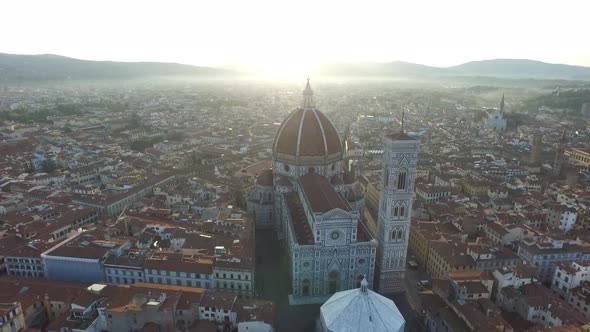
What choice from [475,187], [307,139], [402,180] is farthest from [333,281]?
[475,187]

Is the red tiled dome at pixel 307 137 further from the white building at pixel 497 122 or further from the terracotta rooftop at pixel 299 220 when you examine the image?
the white building at pixel 497 122

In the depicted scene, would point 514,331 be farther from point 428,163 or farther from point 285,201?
point 428,163

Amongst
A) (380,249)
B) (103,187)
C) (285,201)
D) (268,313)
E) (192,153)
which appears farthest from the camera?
(192,153)

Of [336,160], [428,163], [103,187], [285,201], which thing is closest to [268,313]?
[285,201]

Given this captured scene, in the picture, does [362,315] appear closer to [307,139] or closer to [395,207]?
[395,207]

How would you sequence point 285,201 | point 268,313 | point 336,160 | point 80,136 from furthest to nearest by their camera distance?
point 80,136 → point 336,160 → point 285,201 → point 268,313

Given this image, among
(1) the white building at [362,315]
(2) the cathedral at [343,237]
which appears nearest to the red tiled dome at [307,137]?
(2) the cathedral at [343,237]
